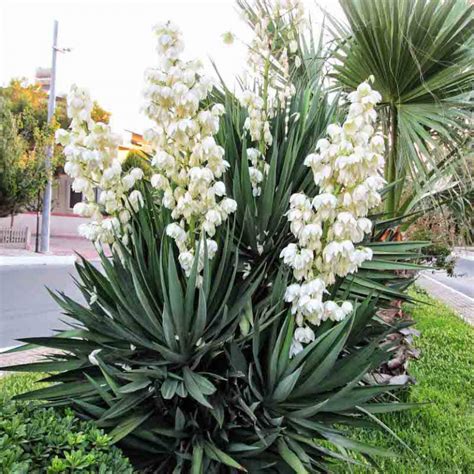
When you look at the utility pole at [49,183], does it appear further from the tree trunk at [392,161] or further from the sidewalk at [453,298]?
the tree trunk at [392,161]

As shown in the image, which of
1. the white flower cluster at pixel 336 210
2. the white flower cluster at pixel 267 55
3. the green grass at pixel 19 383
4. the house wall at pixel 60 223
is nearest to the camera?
the white flower cluster at pixel 336 210

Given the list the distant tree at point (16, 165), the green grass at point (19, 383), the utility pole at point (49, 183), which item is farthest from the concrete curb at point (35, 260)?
the green grass at point (19, 383)

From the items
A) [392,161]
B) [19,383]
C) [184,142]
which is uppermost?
[392,161]

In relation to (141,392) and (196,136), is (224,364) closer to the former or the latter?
(141,392)

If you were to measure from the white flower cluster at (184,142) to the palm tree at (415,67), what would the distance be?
1.57 meters

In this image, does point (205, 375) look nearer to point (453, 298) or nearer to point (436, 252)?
point (436, 252)

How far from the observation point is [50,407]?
185 centimetres

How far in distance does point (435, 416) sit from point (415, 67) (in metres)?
2.71

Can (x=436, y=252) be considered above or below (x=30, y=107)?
Result: below

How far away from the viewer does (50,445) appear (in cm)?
149

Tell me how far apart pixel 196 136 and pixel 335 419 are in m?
1.27

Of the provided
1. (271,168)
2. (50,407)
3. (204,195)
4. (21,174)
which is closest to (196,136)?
(204,195)

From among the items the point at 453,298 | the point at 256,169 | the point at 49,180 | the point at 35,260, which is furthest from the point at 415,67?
the point at 49,180

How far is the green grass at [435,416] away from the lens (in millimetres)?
3105
